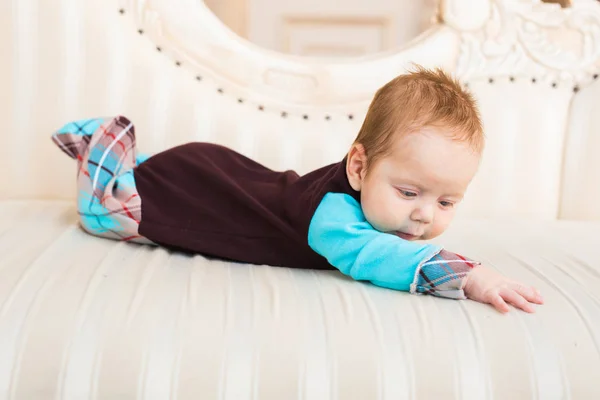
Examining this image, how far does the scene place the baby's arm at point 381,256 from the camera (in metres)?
0.98

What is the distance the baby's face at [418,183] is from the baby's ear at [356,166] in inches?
0.5

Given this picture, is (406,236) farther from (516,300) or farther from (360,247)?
(516,300)

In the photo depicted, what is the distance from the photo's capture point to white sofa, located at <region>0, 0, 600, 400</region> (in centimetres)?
85

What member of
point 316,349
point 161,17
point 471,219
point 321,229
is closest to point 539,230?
point 471,219

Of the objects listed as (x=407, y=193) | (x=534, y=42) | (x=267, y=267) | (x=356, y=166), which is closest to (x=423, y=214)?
(x=407, y=193)

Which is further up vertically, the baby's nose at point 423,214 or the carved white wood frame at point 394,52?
the carved white wood frame at point 394,52

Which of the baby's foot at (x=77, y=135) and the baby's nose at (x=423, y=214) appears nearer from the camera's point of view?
the baby's nose at (x=423, y=214)

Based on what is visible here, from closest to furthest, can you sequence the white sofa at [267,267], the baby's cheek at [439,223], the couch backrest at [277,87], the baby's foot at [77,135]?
1. the white sofa at [267,267]
2. the baby's cheek at [439,223]
3. the baby's foot at [77,135]
4. the couch backrest at [277,87]

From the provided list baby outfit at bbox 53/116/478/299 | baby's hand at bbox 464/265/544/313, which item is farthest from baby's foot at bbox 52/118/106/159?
baby's hand at bbox 464/265/544/313

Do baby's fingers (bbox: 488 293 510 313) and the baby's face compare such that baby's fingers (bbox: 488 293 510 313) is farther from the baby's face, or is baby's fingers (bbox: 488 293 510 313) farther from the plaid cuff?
the baby's face

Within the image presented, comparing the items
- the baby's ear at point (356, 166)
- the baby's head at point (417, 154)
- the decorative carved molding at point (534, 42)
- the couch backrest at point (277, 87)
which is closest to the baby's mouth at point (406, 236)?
the baby's head at point (417, 154)

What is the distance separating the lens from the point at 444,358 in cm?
86

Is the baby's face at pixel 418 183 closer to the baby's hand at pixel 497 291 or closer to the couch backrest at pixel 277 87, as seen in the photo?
the baby's hand at pixel 497 291

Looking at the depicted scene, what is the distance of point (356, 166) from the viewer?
1.10 metres
